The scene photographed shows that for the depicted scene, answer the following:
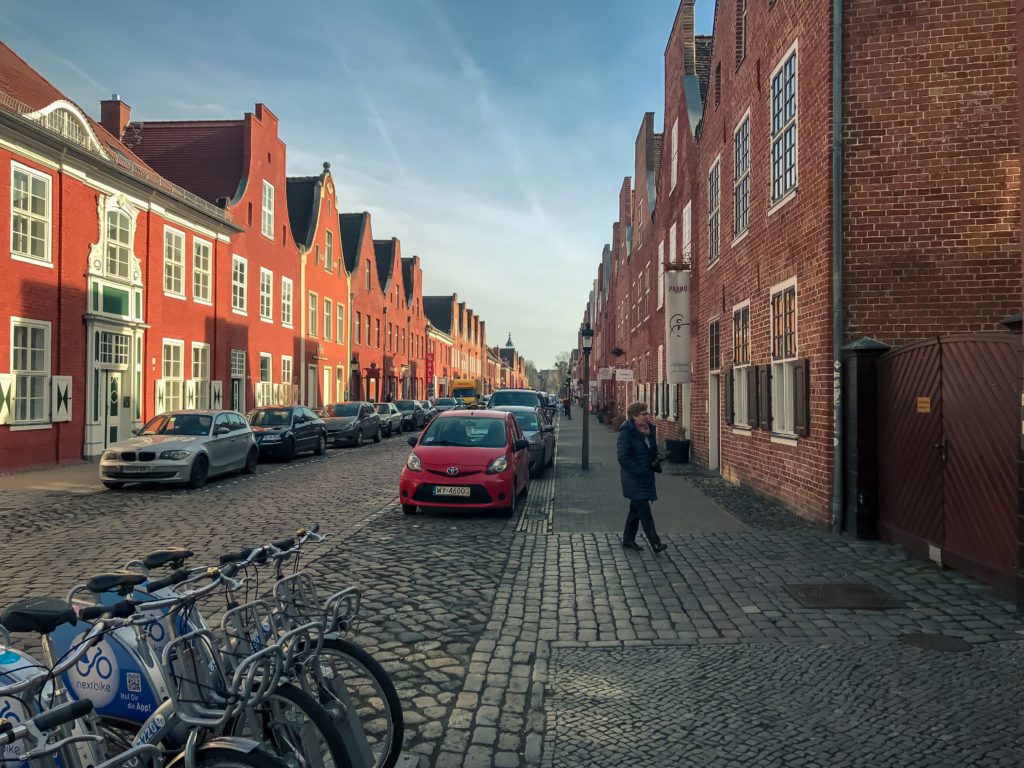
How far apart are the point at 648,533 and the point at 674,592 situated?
168 cm

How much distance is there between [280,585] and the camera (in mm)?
3156

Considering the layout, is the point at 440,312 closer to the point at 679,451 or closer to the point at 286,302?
the point at 286,302

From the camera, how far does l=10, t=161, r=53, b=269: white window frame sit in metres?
17.3

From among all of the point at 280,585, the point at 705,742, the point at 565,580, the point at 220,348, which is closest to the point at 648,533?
the point at 565,580

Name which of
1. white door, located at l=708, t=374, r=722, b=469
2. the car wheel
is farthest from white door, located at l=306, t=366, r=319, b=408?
white door, located at l=708, t=374, r=722, b=469

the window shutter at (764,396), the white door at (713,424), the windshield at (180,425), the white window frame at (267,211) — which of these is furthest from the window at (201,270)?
the window shutter at (764,396)

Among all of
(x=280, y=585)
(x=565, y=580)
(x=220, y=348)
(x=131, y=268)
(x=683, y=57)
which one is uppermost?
(x=683, y=57)

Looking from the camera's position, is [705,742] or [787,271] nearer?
[705,742]

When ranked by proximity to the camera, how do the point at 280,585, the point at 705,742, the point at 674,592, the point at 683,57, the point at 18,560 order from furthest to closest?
the point at 683,57
the point at 18,560
the point at 674,592
the point at 705,742
the point at 280,585

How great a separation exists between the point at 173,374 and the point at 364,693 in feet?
76.9

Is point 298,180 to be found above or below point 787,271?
above

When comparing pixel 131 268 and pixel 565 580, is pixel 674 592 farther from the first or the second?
pixel 131 268

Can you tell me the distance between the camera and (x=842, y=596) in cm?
674

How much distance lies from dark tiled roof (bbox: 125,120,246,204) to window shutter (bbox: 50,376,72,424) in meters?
14.0
